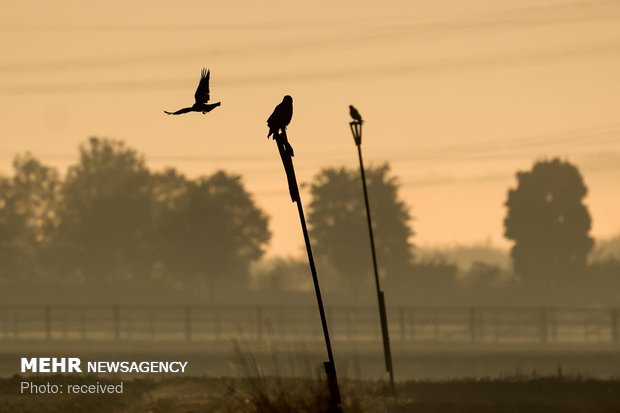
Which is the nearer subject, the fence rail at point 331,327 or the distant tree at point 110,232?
the fence rail at point 331,327

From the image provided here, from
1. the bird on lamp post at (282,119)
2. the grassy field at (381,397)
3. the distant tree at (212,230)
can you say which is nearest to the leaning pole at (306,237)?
the bird on lamp post at (282,119)

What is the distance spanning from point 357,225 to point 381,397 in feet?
265

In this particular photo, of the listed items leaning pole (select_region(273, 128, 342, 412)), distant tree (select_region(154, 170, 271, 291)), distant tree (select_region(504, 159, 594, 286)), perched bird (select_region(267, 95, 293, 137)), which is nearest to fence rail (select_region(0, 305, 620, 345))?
distant tree (select_region(154, 170, 271, 291))

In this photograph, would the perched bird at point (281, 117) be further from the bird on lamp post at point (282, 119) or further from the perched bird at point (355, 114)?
the perched bird at point (355, 114)

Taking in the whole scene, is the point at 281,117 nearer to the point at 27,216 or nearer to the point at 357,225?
the point at 357,225

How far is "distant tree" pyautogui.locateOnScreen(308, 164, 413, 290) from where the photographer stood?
106000 mm

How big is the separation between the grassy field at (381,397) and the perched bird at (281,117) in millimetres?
5221

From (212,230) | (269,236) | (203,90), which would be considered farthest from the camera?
(269,236)

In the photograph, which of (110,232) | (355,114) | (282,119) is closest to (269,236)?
(110,232)

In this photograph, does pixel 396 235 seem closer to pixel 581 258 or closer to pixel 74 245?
pixel 581 258

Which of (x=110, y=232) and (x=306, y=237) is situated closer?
(x=306, y=237)

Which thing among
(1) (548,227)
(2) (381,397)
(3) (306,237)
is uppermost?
(1) (548,227)

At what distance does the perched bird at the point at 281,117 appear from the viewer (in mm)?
18094

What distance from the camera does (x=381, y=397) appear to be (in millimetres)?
27469
